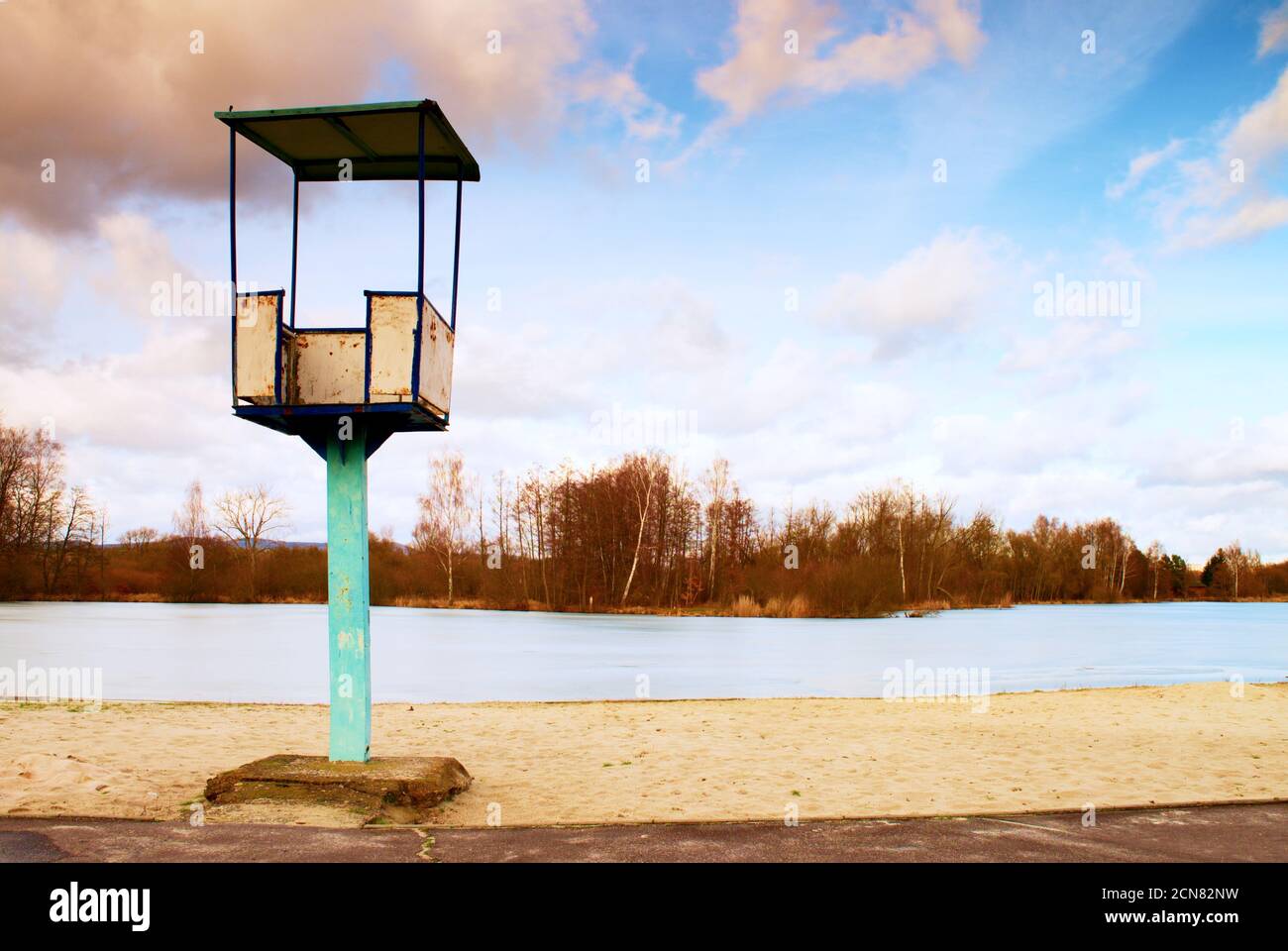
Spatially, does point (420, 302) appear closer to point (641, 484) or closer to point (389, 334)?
point (389, 334)

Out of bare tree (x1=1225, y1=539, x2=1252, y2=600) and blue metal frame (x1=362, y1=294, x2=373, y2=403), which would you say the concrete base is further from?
bare tree (x1=1225, y1=539, x2=1252, y2=600)

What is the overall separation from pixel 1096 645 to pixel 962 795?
2969cm

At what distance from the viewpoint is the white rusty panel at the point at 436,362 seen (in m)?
7.86

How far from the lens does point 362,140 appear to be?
8.74m

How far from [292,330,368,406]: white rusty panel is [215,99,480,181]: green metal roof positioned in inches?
70.7

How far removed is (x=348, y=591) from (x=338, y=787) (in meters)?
1.47

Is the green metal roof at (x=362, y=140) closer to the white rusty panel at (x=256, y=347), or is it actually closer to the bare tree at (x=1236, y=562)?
the white rusty panel at (x=256, y=347)

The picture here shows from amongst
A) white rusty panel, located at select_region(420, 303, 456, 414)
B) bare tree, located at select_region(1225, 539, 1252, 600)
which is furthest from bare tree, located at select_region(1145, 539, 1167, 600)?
white rusty panel, located at select_region(420, 303, 456, 414)

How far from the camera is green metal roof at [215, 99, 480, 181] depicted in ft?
26.2

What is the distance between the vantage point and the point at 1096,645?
114ft

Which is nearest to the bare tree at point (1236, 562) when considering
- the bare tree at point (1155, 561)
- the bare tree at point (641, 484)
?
the bare tree at point (1155, 561)

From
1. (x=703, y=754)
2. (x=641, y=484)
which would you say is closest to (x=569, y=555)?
(x=641, y=484)

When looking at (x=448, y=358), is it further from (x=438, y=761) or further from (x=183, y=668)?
(x=183, y=668)
